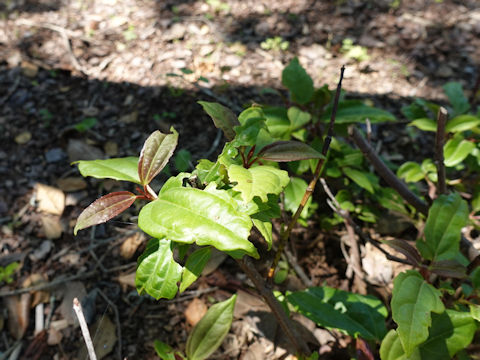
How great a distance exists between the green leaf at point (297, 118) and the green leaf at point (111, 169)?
85 cm

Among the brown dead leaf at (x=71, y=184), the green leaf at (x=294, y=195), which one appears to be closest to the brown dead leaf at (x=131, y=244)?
the brown dead leaf at (x=71, y=184)

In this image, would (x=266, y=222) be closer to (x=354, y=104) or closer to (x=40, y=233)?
(x=354, y=104)

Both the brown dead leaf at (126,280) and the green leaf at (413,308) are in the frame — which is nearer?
the green leaf at (413,308)

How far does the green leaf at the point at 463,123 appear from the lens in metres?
1.72

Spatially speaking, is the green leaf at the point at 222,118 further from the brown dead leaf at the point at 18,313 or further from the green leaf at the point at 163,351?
the brown dead leaf at the point at 18,313

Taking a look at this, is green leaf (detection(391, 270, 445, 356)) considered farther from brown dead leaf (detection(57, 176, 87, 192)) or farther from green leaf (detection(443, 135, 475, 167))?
brown dead leaf (detection(57, 176, 87, 192))

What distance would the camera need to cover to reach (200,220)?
31.8 inches

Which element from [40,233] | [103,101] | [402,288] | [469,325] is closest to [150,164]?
[402,288]

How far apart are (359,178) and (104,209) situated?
4.23 ft

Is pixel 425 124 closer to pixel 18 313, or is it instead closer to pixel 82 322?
pixel 82 322

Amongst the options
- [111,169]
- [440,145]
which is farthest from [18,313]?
[440,145]

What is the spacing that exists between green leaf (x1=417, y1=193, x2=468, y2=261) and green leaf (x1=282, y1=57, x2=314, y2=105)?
830 millimetres

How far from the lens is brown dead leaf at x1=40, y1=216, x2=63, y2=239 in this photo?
2.15 metres

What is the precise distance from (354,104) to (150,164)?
124 cm
